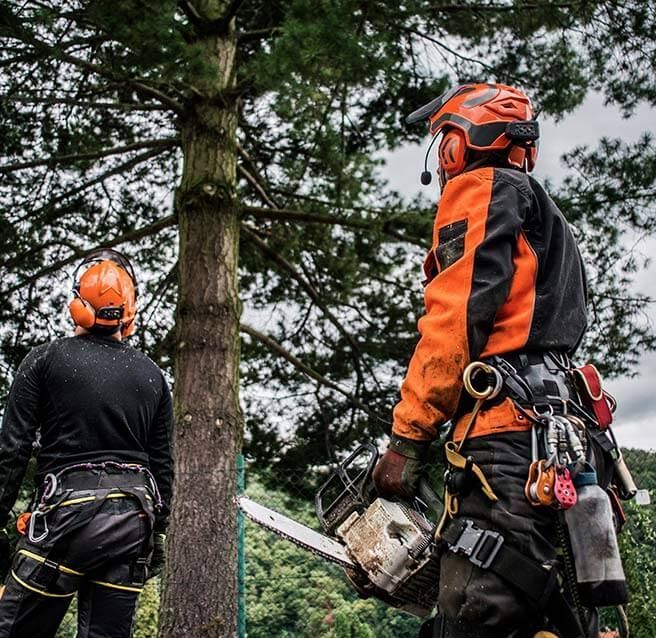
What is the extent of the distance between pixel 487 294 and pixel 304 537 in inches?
39.0

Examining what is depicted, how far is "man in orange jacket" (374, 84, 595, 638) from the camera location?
8.54ft

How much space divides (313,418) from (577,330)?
7.13 metres

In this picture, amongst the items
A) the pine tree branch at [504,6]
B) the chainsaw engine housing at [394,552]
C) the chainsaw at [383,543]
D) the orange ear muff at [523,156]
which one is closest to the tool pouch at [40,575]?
the chainsaw at [383,543]

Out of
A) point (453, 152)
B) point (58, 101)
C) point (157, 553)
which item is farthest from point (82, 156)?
point (453, 152)

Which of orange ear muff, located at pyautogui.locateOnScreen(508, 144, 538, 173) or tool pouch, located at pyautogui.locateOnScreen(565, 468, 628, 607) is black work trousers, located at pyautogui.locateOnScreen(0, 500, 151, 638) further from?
orange ear muff, located at pyautogui.locateOnScreen(508, 144, 538, 173)

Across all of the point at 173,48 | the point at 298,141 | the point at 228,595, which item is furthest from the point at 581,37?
the point at 228,595

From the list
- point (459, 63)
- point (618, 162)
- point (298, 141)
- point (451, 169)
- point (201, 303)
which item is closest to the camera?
point (451, 169)

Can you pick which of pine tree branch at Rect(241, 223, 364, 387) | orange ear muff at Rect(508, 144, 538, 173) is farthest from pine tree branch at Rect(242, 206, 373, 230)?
orange ear muff at Rect(508, 144, 538, 173)

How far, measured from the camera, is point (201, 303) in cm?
761

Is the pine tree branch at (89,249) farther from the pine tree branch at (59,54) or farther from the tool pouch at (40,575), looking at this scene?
the tool pouch at (40,575)

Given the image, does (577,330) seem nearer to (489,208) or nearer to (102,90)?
(489,208)

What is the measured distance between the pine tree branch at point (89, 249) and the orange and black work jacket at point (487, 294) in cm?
587

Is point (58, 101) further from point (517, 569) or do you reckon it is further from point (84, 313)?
point (517, 569)

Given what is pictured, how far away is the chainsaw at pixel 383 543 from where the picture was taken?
283 cm
